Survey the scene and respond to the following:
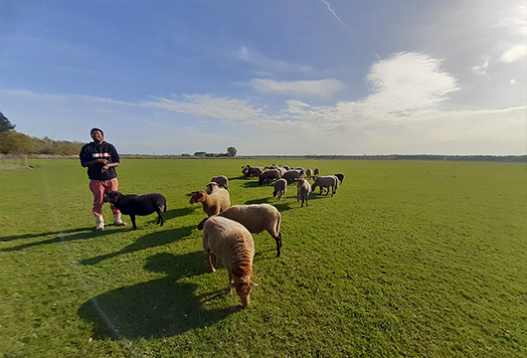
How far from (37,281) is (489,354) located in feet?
29.3

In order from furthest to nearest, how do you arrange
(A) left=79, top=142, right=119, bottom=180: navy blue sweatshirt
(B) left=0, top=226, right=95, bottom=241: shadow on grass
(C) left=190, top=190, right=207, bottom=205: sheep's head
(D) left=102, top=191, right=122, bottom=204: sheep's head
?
1. (D) left=102, top=191, right=122, bottom=204: sheep's head
2. (C) left=190, top=190, right=207, bottom=205: sheep's head
3. (B) left=0, top=226, right=95, bottom=241: shadow on grass
4. (A) left=79, top=142, right=119, bottom=180: navy blue sweatshirt

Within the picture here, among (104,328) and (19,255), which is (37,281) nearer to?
(19,255)

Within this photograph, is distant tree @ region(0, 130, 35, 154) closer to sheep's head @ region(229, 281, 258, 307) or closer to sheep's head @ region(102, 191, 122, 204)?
sheep's head @ region(102, 191, 122, 204)

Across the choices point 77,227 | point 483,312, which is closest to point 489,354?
point 483,312

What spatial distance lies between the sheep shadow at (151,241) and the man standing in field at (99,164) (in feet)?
6.63

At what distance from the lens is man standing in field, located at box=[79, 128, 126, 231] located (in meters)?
6.32

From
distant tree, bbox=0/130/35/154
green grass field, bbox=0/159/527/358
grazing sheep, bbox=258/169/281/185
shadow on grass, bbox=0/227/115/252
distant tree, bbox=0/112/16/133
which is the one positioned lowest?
green grass field, bbox=0/159/527/358

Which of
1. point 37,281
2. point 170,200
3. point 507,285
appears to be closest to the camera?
point 37,281

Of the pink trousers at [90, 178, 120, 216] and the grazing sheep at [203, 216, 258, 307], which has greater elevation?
the pink trousers at [90, 178, 120, 216]

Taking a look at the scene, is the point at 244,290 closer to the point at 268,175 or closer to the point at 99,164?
the point at 99,164

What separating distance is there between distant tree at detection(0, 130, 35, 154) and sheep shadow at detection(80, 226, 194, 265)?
228 feet

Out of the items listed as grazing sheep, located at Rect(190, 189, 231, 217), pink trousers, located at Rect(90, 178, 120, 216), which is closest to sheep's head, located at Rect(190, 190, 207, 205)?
grazing sheep, located at Rect(190, 189, 231, 217)

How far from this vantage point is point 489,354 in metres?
3.27

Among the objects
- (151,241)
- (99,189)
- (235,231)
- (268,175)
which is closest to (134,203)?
(99,189)
